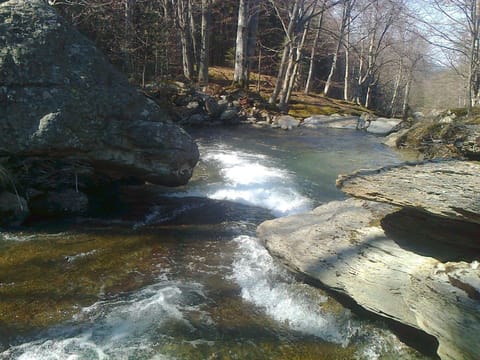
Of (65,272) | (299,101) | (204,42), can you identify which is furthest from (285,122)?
(65,272)

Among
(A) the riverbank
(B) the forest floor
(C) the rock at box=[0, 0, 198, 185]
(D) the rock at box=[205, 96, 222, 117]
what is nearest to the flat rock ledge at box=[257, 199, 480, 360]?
(A) the riverbank

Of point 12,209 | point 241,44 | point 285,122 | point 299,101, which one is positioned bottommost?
point 12,209

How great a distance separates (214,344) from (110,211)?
3902mm

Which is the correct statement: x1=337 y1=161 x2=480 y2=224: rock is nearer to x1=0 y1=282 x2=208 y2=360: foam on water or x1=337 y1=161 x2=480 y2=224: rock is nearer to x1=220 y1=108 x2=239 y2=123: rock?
x1=0 y1=282 x2=208 y2=360: foam on water

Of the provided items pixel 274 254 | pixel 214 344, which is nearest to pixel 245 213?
pixel 274 254

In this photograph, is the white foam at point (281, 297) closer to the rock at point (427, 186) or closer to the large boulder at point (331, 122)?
the rock at point (427, 186)

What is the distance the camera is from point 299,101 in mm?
25734

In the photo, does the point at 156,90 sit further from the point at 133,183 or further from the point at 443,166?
the point at 443,166

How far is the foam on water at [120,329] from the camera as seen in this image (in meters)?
3.41

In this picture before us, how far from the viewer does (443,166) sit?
4.06 m

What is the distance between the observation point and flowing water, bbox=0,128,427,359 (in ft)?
11.8

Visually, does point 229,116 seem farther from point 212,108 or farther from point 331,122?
point 331,122

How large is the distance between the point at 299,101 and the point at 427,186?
895 inches

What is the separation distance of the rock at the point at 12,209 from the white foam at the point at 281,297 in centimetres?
340
